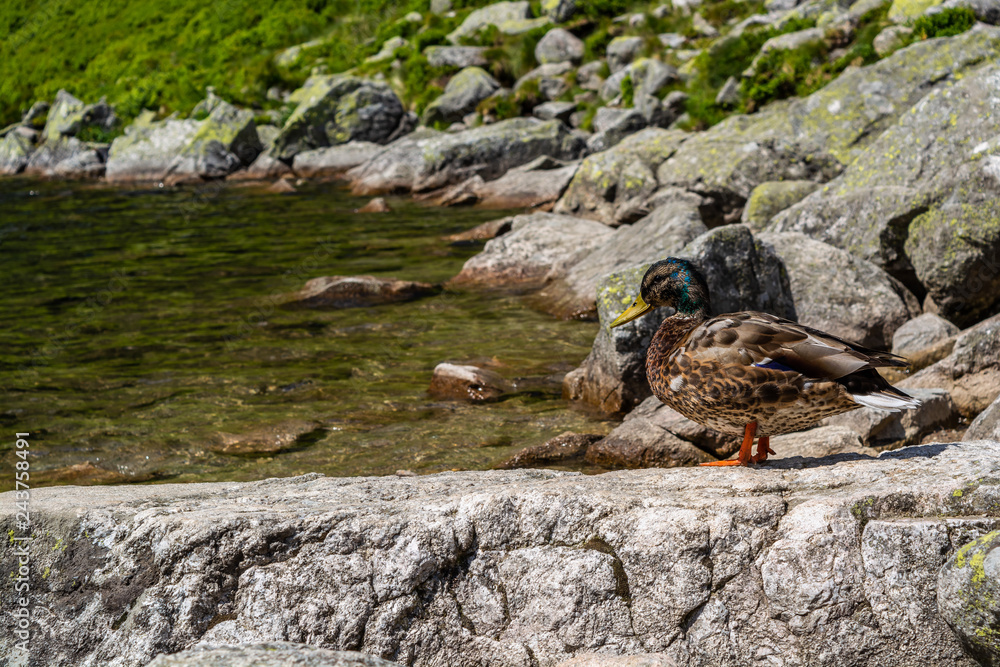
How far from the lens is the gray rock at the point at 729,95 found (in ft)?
79.1

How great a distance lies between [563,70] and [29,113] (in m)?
36.6

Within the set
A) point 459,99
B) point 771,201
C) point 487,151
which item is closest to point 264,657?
point 771,201

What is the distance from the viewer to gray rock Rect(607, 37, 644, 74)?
32.2m

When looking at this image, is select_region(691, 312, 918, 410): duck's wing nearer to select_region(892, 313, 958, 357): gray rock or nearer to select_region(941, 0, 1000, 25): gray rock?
select_region(892, 313, 958, 357): gray rock

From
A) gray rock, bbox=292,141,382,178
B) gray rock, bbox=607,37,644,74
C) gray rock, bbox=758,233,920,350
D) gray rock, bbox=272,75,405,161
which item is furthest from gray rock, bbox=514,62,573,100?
gray rock, bbox=758,233,920,350

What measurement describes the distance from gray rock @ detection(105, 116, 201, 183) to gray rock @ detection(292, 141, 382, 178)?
6.72 m

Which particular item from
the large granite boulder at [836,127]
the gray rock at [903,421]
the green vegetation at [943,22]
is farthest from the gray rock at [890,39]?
the gray rock at [903,421]

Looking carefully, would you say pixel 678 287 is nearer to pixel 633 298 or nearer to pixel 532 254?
pixel 633 298

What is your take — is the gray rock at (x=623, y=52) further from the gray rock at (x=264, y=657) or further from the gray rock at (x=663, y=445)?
the gray rock at (x=264, y=657)

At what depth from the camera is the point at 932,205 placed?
32.4 ft

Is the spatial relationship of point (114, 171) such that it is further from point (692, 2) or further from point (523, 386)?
point (523, 386)

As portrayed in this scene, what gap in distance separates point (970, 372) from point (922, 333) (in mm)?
1439

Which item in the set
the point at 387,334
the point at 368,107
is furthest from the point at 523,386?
the point at 368,107

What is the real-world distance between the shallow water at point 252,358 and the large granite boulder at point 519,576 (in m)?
3.80
